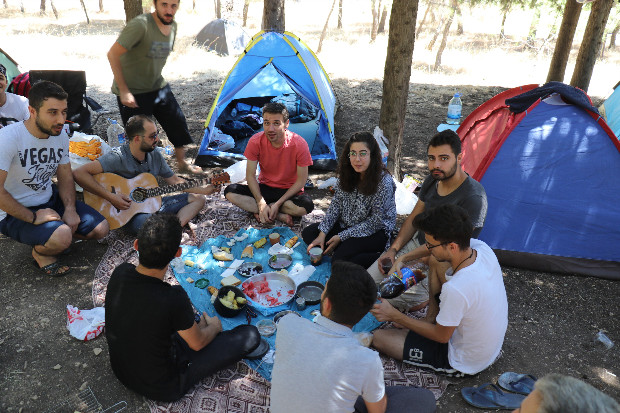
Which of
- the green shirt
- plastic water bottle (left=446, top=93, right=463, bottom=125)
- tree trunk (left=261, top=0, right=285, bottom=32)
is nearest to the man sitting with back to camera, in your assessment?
the green shirt

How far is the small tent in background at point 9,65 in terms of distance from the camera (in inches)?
269

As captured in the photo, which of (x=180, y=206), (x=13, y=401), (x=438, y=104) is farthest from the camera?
(x=438, y=104)

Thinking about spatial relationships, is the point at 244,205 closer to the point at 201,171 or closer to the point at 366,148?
the point at 201,171

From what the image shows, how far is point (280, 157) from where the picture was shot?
15.4 ft

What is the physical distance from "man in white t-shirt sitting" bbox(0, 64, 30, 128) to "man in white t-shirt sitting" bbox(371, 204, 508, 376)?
432 cm

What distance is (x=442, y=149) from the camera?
3.35m

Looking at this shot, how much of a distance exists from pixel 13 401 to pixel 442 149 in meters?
3.39

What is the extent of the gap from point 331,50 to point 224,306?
46.9ft

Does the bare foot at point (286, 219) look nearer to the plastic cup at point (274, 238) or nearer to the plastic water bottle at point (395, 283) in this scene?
the plastic cup at point (274, 238)

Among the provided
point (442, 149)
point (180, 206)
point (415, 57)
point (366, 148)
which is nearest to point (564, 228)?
point (442, 149)

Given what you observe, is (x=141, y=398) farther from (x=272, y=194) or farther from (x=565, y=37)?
(x=565, y=37)

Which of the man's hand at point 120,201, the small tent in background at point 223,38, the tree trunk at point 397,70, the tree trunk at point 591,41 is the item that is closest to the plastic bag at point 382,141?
the tree trunk at point 397,70

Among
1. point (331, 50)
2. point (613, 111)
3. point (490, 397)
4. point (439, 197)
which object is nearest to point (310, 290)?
point (439, 197)

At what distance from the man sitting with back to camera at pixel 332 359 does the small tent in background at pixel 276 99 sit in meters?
4.07
